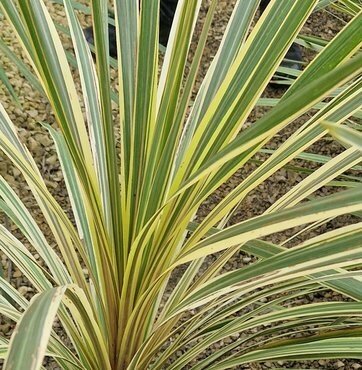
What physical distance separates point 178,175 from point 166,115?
7cm

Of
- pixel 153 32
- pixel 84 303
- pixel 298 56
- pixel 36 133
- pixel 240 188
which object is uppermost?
pixel 298 56

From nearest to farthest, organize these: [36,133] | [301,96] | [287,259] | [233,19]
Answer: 1. [301,96]
2. [287,259]
3. [233,19]
4. [36,133]

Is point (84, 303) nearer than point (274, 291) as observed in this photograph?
Yes

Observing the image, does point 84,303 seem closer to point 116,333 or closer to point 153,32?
point 116,333

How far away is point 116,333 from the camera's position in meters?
0.79

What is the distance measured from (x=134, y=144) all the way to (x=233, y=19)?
0.21 m

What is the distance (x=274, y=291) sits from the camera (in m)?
0.79

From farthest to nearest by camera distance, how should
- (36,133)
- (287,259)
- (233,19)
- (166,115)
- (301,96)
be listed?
(36,133) < (233,19) < (166,115) < (287,259) < (301,96)

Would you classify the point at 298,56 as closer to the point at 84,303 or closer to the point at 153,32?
the point at 153,32

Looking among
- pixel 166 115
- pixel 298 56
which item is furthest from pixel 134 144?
pixel 298 56

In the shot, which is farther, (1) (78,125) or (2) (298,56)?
(2) (298,56)

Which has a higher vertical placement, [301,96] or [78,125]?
[78,125]

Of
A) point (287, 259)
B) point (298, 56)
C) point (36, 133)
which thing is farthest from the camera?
point (298, 56)

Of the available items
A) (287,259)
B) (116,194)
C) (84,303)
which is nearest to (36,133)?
(116,194)
